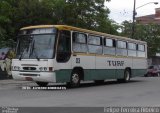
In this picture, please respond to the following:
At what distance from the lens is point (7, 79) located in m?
30.5

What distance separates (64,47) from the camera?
810 inches

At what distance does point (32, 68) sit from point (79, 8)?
62.0 feet

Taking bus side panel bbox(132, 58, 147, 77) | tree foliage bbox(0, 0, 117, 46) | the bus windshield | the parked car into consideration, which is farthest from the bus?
the parked car

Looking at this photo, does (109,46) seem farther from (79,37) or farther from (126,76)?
(79,37)

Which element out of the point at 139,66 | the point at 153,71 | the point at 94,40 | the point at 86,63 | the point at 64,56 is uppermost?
the point at 94,40

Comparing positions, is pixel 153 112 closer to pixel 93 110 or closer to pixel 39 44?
pixel 93 110

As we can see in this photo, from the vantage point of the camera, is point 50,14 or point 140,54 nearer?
point 140,54

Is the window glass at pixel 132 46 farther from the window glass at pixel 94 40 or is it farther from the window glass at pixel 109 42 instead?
the window glass at pixel 94 40

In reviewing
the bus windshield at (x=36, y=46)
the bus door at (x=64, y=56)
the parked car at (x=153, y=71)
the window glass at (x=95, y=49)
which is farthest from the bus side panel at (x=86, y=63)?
the parked car at (x=153, y=71)

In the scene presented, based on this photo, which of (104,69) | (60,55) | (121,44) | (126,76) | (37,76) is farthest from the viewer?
(126,76)

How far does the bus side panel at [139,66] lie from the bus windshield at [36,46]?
10462mm

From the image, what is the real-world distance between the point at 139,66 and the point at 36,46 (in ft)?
38.9

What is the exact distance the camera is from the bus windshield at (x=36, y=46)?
65.6 feet

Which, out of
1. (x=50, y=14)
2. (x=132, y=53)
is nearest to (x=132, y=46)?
(x=132, y=53)
